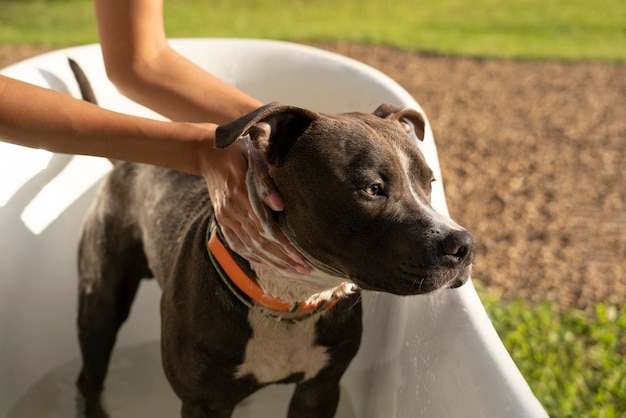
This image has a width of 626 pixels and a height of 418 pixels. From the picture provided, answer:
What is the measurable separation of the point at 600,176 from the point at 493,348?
12.8 ft

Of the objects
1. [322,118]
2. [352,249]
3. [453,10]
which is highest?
[322,118]

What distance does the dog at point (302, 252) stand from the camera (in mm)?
2188

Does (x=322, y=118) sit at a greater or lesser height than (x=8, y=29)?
greater

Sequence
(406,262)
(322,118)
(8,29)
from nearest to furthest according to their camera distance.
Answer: (406,262) < (322,118) < (8,29)

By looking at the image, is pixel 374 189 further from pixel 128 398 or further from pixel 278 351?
pixel 128 398

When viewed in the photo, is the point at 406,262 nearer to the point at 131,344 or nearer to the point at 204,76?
the point at 204,76

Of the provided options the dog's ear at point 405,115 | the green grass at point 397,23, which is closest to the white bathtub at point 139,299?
the dog's ear at point 405,115

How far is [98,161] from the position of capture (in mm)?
3822

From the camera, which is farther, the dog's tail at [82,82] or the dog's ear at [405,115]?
the dog's tail at [82,82]

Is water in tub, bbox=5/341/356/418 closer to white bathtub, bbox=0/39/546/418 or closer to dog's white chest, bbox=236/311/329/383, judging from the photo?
white bathtub, bbox=0/39/546/418

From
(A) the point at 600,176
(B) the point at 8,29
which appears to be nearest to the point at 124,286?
(A) the point at 600,176

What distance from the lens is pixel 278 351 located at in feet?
8.31

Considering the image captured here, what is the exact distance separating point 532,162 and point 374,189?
4.06 m

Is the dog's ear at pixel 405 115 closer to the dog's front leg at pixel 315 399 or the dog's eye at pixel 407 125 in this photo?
the dog's eye at pixel 407 125
